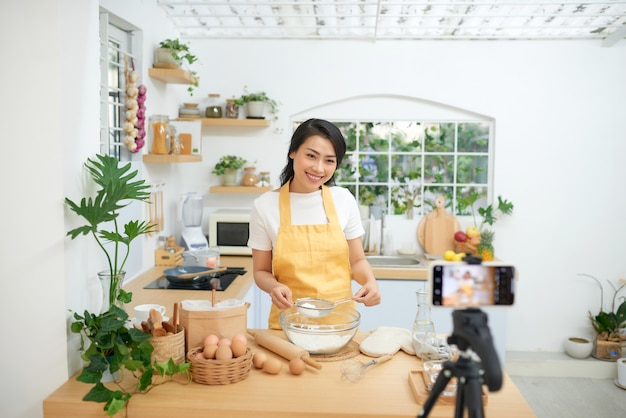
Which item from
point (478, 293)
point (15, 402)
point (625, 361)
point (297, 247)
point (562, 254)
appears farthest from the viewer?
point (562, 254)

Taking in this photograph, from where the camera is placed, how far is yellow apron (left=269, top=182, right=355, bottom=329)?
2.46 metres

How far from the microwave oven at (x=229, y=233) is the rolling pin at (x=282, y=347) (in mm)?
2255

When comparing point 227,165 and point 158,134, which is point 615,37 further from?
point 158,134

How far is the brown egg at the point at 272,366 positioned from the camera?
1.98 metres

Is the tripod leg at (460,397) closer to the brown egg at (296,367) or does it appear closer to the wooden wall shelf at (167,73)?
the brown egg at (296,367)

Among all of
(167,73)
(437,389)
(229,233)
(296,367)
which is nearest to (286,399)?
(296,367)

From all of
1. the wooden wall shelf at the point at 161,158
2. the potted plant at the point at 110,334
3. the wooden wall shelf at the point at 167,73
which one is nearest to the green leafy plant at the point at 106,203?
the potted plant at the point at 110,334

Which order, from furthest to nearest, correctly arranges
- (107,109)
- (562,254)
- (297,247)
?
(562,254) < (107,109) < (297,247)

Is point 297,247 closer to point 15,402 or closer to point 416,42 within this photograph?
point 15,402

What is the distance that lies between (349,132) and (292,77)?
2.04 ft

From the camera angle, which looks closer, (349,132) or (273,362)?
(273,362)

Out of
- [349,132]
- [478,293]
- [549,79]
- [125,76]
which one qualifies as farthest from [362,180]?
[478,293]

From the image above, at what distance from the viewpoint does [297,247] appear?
2.46m

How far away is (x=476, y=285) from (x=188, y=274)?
8.32 ft
